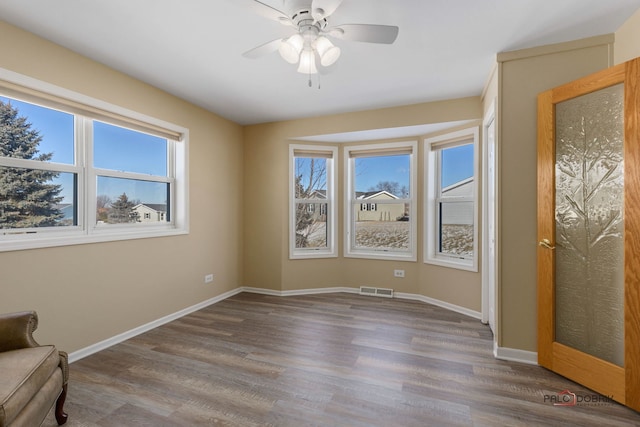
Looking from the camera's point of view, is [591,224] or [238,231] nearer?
[591,224]

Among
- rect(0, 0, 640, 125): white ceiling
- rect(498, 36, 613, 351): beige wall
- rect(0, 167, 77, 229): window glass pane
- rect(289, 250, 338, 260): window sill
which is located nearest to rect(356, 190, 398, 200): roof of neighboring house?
rect(289, 250, 338, 260): window sill

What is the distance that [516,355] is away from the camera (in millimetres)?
2418

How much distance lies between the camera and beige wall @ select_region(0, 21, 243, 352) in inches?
85.6

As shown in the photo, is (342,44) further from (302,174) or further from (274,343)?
(274,343)

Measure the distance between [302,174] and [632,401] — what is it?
392 cm

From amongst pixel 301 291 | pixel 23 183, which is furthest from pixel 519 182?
pixel 23 183

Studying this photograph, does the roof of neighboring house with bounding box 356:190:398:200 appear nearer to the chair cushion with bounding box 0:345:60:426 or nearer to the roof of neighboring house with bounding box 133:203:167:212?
the roof of neighboring house with bounding box 133:203:167:212

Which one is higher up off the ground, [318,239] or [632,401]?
[318,239]

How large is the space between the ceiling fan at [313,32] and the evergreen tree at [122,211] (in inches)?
81.4

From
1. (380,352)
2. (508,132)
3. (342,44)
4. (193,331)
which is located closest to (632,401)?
(380,352)

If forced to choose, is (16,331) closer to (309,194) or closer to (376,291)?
(309,194)

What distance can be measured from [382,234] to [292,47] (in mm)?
3102

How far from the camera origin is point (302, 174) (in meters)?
4.52

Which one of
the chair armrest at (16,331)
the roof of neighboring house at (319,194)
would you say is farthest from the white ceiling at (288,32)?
the chair armrest at (16,331)
